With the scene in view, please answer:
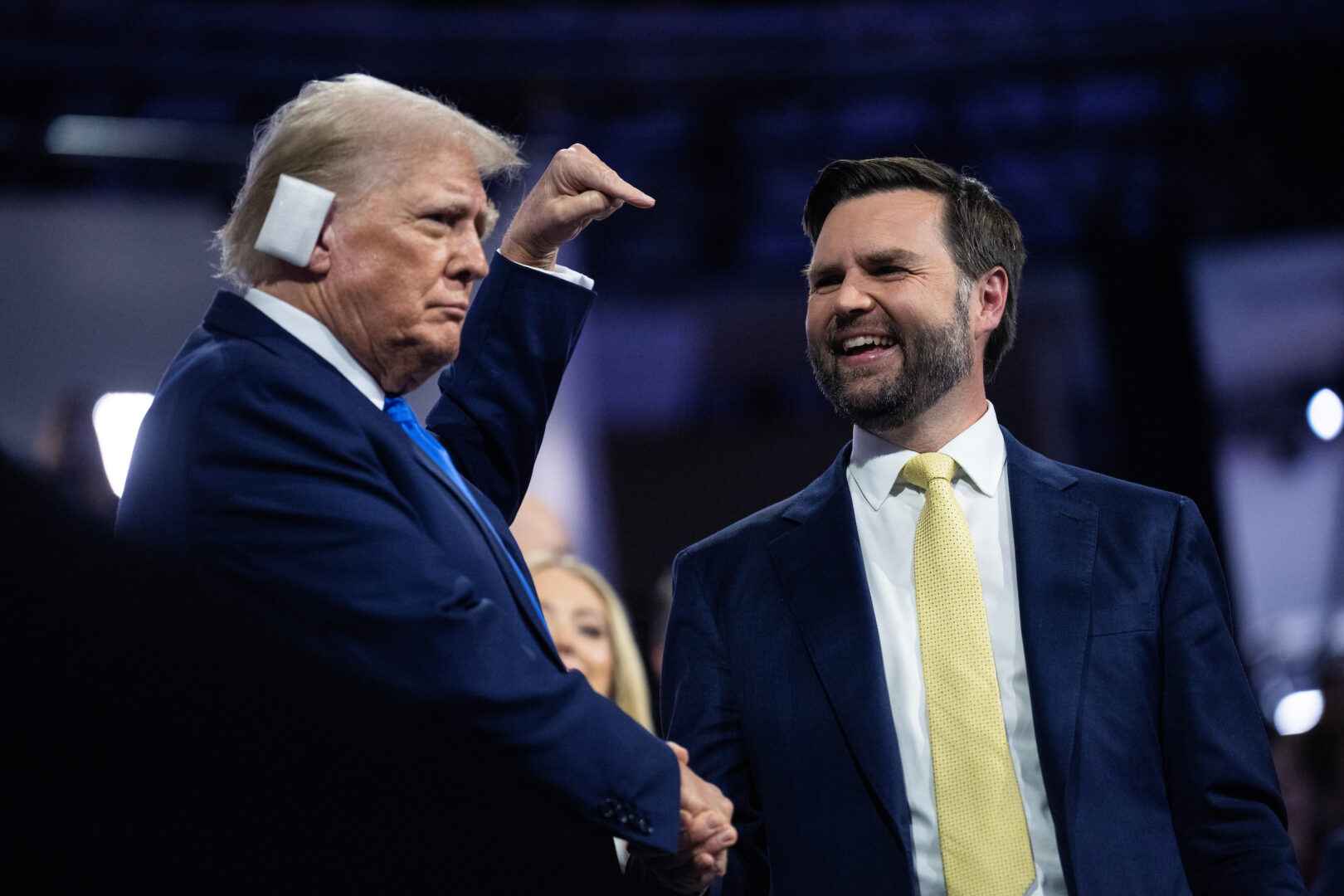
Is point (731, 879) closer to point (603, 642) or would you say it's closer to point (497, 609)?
point (497, 609)

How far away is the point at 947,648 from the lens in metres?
1.68

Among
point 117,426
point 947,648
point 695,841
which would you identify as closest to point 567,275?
point 947,648

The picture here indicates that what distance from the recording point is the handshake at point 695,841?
1.33 m

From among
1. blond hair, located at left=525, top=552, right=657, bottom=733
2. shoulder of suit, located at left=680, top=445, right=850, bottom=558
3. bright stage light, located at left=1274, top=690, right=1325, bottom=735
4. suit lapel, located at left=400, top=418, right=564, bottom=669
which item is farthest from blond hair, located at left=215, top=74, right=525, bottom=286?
bright stage light, located at left=1274, top=690, right=1325, bottom=735

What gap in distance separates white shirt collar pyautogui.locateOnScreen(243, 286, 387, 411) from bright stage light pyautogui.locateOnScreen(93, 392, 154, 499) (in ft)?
9.51

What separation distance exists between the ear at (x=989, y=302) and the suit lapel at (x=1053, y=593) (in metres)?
0.21

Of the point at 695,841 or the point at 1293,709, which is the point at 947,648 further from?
the point at 1293,709

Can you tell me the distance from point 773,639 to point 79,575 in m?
1.17

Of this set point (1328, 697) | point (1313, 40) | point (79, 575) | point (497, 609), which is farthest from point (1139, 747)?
point (1313, 40)

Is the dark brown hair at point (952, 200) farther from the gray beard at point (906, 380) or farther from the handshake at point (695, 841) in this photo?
the handshake at point (695, 841)

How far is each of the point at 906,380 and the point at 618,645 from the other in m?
1.49

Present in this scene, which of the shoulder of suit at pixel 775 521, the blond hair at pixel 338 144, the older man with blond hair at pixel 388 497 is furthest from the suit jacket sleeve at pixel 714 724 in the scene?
the blond hair at pixel 338 144

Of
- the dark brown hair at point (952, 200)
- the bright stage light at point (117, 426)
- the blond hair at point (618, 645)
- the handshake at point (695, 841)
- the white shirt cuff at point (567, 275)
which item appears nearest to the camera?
the handshake at point (695, 841)

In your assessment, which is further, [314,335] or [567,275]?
[567,275]
